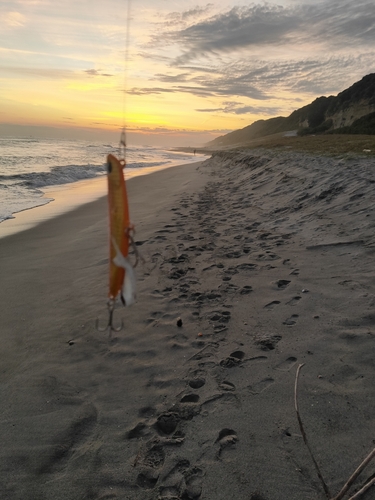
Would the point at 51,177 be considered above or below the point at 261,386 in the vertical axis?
above

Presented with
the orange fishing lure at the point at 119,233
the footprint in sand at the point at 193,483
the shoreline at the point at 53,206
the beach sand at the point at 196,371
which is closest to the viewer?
the orange fishing lure at the point at 119,233

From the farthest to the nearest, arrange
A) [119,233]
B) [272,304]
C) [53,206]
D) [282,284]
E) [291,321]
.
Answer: [53,206]
[282,284]
[272,304]
[291,321]
[119,233]

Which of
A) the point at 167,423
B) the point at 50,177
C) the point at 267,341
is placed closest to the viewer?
the point at 167,423

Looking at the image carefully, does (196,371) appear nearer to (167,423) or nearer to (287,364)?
(167,423)

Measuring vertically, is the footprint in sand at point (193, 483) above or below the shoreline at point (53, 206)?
below

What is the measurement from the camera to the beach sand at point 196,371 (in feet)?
7.73

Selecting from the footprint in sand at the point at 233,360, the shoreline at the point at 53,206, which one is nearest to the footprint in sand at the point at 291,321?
the footprint in sand at the point at 233,360

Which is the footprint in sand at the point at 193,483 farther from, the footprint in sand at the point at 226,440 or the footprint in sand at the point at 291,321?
the footprint in sand at the point at 291,321

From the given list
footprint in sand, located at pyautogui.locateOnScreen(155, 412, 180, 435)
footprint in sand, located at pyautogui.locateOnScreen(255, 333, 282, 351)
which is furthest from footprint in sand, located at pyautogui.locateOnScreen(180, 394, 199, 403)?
footprint in sand, located at pyautogui.locateOnScreen(255, 333, 282, 351)

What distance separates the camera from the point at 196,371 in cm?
330

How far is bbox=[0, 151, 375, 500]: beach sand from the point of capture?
7.73 ft

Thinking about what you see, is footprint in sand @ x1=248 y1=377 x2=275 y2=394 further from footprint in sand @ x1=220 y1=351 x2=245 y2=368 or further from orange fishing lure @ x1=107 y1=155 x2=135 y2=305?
orange fishing lure @ x1=107 y1=155 x2=135 y2=305

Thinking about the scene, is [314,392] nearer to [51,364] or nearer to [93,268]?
[51,364]

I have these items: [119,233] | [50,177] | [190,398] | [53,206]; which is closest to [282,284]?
[190,398]
